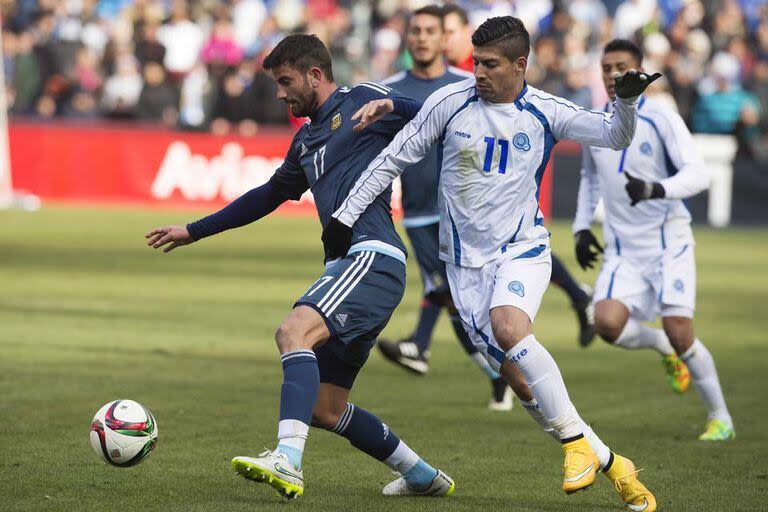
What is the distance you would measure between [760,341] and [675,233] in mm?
4181

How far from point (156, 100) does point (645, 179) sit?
18.1m

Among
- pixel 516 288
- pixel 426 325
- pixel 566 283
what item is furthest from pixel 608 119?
pixel 566 283

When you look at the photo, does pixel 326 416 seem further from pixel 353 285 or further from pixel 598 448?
pixel 598 448

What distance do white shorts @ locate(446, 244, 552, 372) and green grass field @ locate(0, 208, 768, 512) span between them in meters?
0.76

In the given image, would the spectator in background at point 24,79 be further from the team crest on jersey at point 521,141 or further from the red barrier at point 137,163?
the team crest on jersey at point 521,141

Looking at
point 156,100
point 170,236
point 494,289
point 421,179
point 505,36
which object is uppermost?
point 505,36

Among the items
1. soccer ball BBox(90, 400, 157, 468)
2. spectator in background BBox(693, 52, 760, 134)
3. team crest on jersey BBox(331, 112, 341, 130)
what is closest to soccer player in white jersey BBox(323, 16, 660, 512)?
team crest on jersey BBox(331, 112, 341, 130)

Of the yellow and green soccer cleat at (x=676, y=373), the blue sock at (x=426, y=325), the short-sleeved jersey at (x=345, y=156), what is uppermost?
the short-sleeved jersey at (x=345, y=156)

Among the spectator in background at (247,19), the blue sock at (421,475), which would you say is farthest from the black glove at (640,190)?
the spectator in background at (247,19)

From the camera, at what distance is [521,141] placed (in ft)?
21.1

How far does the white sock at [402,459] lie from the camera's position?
6500 millimetres

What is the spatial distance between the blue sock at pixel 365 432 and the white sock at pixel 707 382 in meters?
2.60

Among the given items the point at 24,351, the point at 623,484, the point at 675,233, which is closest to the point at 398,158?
the point at 623,484

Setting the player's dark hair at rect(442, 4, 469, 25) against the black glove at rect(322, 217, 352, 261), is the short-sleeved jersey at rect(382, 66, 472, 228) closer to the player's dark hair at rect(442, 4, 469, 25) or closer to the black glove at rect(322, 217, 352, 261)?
the player's dark hair at rect(442, 4, 469, 25)
